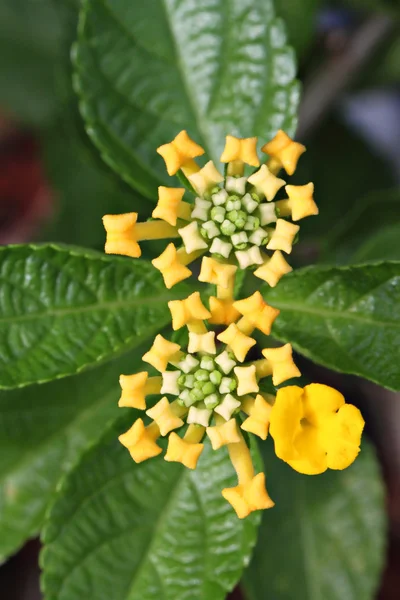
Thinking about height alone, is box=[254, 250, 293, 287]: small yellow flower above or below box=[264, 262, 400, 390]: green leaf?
above

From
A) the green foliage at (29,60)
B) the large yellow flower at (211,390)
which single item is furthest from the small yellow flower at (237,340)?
the green foliage at (29,60)

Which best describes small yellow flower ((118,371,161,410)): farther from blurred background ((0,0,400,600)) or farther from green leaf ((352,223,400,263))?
blurred background ((0,0,400,600))

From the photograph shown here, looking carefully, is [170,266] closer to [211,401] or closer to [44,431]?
[211,401]

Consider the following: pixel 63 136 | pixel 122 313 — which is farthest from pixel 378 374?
pixel 63 136

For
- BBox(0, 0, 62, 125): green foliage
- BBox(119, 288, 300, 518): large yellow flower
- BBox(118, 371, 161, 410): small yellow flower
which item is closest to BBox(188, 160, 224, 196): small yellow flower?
BBox(119, 288, 300, 518): large yellow flower

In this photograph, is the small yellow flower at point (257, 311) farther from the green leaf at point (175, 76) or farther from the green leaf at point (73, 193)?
the green leaf at point (73, 193)

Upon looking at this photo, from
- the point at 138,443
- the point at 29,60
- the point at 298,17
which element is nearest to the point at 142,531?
the point at 138,443
